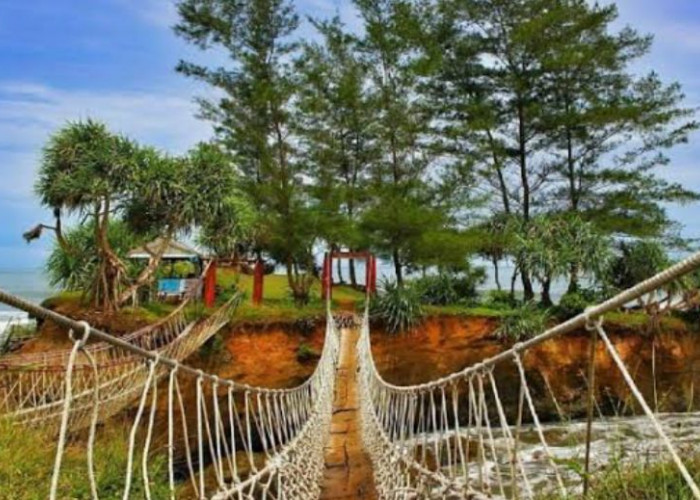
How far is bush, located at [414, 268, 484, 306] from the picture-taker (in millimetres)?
11398

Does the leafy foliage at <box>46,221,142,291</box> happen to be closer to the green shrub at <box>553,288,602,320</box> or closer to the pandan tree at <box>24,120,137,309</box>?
the pandan tree at <box>24,120,137,309</box>

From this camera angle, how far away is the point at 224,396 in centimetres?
772

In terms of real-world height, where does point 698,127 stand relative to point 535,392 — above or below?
above

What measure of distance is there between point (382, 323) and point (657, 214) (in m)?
5.29

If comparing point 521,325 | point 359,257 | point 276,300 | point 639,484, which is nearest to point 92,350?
point 639,484

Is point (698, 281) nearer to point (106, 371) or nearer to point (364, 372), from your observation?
point (364, 372)

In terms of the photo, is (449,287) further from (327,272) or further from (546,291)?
(327,272)

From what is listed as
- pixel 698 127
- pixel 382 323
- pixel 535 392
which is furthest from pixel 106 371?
pixel 698 127

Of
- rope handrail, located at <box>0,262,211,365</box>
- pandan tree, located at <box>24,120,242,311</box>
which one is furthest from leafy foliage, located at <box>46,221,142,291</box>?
rope handrail, located at <box>0,262,211,365</box>

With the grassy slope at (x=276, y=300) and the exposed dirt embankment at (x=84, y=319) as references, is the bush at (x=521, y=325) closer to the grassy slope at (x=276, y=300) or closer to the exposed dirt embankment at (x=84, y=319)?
the grassy slope at (x=276, y=300)

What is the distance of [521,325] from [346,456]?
20.7 ft

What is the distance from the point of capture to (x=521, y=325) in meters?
9.86

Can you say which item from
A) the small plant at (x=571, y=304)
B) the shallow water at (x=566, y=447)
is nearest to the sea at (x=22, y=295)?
the shallow water at (x=566, y=447)

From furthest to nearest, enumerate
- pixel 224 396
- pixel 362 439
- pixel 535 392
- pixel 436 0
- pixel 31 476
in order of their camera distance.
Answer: pixel 436 0 < pixel 535 392 < pixel 224 396 < pixel 362 439 < pixel 31 476
